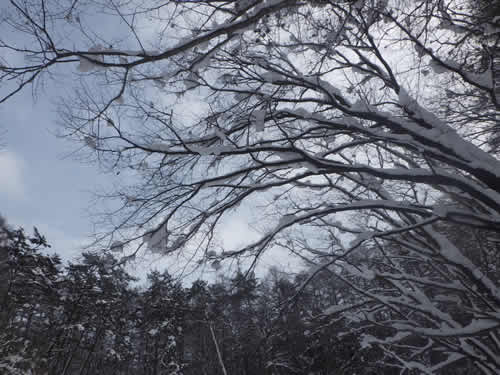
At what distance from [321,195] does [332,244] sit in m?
0.97

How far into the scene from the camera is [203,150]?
277 cm

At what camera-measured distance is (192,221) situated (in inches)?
144

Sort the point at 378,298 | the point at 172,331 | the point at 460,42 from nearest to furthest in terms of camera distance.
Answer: the point at 460,42 < the point at 378,298 < the point at 172,331

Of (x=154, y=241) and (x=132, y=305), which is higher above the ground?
(x=132, y=305)

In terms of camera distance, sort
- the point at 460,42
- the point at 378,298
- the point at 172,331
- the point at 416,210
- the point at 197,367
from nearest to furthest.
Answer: the point at 416,210
the point at 460,42
the point at 378,298
the point at 172,331
the point at 197,367

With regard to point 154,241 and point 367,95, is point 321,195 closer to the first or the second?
point 367,95

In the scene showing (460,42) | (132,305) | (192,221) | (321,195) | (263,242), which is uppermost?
(132,305)

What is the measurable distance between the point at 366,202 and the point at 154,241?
2.47m

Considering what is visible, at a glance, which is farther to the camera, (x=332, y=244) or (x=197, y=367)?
(x=197, y=367)

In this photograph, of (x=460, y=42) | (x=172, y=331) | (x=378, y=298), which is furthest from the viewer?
(x=172, y=331)

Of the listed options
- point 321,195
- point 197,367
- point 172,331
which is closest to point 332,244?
point 321,195

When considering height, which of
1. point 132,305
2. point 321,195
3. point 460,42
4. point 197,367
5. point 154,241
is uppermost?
point 132,305

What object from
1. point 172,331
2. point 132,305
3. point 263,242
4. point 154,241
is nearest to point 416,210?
point 263,242

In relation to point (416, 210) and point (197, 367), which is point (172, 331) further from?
point (416, 210)
